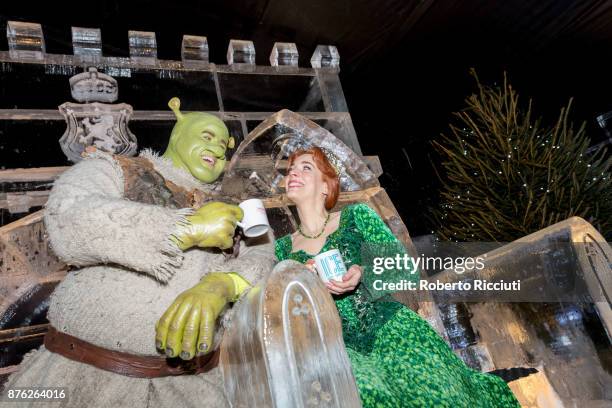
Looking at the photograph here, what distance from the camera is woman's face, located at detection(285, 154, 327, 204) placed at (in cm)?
216

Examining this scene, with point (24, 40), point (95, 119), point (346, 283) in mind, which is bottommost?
point (346, 283)

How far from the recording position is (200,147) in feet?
5.66

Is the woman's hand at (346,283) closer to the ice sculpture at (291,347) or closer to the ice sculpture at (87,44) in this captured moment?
the ice sculpture at (291,347)

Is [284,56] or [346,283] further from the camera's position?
[284,56]

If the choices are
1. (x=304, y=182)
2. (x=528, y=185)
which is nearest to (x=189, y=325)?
(x=304, y=182)

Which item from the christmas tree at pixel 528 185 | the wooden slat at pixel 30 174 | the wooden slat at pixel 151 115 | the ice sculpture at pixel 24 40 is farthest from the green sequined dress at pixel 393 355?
the christmas tree at pixel 528 185

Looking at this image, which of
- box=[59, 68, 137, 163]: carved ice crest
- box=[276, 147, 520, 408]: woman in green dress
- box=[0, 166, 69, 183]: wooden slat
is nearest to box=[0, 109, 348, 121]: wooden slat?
box=[59, 68, 137, 163]: carved ice crest

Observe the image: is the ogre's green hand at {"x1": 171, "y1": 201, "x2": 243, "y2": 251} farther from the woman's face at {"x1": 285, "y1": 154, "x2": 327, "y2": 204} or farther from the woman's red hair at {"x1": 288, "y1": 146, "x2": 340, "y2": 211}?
the woman's red hair at {"x1": 288, "y1": 146, "x2": 340, "y2": 211}

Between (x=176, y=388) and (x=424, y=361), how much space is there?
2.85 ft

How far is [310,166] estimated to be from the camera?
221 centimetres

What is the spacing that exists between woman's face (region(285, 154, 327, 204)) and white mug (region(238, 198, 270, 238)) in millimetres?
774

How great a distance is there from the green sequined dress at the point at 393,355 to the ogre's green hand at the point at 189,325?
0.55m

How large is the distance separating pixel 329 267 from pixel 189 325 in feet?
2.39

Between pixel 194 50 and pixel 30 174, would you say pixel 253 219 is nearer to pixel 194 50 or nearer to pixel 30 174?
pixel 30 174
